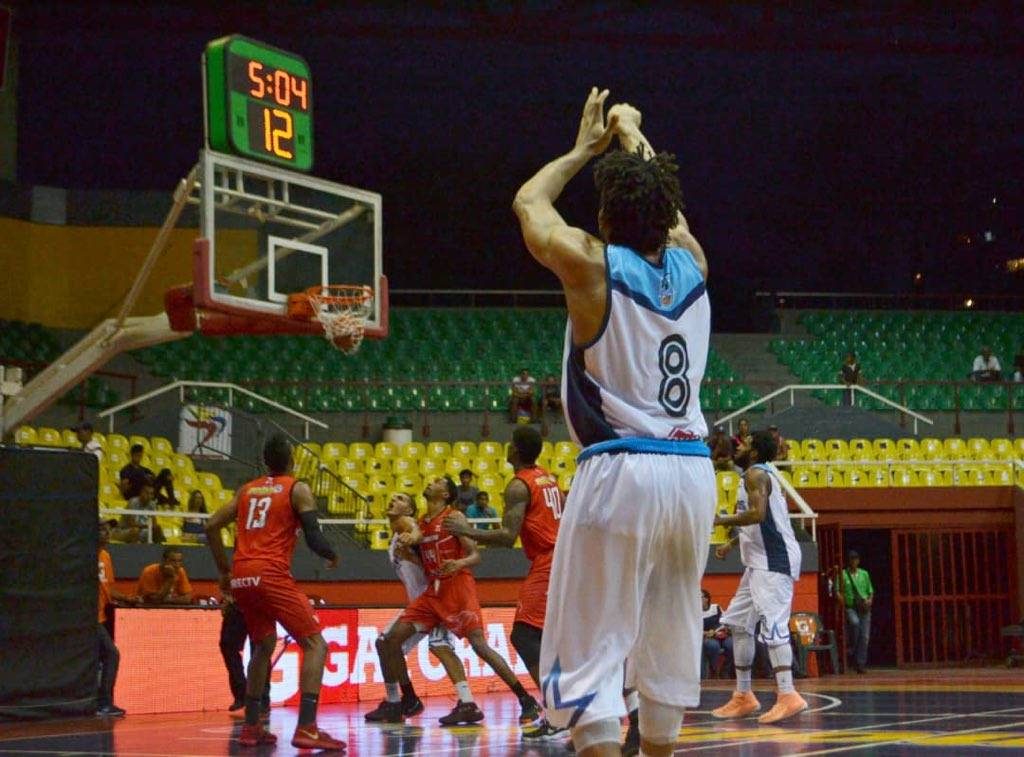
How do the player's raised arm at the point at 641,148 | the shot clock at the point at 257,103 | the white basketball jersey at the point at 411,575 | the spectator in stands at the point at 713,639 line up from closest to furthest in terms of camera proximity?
the player's raised arm at the point at 641,148, the white basketball jersey at the point at 411,575, the shot clock at the point at 257,103, the spectator in stands at the point at 713,639

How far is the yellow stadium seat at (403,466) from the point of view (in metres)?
24.1

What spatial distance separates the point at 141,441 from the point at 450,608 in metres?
11.9

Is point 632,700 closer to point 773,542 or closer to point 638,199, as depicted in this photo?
point 773,542

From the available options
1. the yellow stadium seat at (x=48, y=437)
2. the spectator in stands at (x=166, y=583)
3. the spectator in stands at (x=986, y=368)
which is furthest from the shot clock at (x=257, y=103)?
the spectator in stands at (x=986, y=368)

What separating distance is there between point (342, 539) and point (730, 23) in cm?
1310

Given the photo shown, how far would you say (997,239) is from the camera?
36.8 meters

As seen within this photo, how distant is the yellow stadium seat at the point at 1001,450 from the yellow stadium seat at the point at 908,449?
100 cm

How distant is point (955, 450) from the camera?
26250mm

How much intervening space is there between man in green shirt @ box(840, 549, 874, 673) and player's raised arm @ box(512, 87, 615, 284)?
18.1 metres

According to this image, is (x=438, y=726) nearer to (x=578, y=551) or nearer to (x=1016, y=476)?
(x=578, y=551)

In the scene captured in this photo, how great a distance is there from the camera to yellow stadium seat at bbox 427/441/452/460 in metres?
24.6

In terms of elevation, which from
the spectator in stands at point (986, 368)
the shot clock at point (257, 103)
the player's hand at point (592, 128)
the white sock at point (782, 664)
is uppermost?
the shot clock at point (257, 103)

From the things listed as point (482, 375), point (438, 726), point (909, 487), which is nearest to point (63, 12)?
point (482, 375)

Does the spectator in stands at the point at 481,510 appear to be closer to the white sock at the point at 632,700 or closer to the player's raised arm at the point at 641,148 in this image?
the white sock at the point at 632,700
